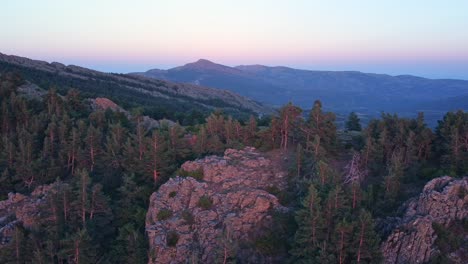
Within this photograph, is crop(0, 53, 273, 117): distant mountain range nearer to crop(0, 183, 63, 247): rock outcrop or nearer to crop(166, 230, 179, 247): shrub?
crop(0, 183, 63, 247): rock outcrop

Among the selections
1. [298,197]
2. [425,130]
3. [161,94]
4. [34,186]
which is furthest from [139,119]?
[161,94]

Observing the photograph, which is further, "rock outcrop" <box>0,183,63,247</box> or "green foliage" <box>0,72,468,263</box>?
"rock outcrop" <box>0,183,63,247</box>

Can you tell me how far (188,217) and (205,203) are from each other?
1427 millimetres

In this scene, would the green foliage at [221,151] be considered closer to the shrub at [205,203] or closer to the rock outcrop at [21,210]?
the shrub at [205,203]

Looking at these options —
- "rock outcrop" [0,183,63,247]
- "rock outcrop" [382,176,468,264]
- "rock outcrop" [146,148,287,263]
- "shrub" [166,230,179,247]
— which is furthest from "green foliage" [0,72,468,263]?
"rock outcrop" [0,183,63,247]

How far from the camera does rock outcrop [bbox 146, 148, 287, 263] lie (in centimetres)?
2642

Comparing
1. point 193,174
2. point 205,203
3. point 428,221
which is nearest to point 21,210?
point 193,174

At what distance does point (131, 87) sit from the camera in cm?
12531

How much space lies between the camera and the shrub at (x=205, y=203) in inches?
1131

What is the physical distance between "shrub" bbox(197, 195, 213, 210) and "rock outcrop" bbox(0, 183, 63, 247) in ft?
36.7

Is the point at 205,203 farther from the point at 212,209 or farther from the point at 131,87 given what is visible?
the point at 131,87

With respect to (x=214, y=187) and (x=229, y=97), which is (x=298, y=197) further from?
(x=229, y=97)

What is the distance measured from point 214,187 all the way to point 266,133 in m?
7.57

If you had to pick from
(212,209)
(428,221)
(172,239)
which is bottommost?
(172,239)
